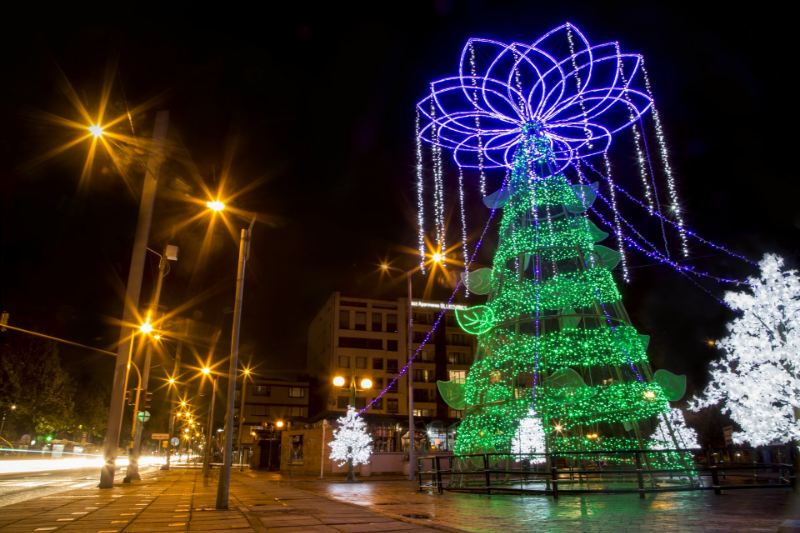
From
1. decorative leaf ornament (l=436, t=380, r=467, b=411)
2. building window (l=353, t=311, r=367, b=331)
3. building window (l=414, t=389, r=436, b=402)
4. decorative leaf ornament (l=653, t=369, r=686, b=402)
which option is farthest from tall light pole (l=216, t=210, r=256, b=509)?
building window (l=353, t=311, r=367, b=331)

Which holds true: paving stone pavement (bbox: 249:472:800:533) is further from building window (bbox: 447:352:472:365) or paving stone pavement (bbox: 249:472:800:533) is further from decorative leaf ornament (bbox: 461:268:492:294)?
building window (bbox: 447:352:472:365)

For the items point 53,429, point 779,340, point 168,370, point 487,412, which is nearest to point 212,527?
point 487,412

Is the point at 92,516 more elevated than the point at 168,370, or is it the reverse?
the point at 168,370

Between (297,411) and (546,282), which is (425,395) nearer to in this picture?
(297,411)

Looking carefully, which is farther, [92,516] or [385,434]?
[385,434]

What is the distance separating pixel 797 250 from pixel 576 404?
51.8 feet

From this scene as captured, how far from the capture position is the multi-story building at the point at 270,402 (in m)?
96.9

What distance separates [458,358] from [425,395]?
25.3 ft

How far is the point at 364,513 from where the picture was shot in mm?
11445

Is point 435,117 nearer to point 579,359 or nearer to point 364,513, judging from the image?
point 579,359

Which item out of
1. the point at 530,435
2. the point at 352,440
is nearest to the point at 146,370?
the point at 352,440

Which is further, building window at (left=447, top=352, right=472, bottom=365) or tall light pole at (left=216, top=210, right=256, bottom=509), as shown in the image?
building window at (left=447, top=352, right=472, bottom=365)

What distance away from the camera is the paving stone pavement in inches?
334

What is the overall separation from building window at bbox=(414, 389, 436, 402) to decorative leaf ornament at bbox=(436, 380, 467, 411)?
5248cm
